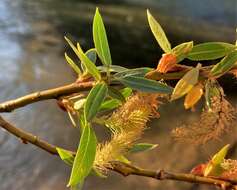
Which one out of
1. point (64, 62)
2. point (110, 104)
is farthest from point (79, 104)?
point (64, 62)

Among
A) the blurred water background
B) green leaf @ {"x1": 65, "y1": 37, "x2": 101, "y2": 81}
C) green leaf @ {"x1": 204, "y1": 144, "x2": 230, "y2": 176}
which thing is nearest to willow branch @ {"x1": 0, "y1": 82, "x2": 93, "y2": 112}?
green leaf @ {"x1": 65, "y1": 37, "x2": 101, "y2": 81}

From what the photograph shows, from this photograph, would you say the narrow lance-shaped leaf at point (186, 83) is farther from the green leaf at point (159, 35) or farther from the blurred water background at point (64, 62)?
the blurred water background at point (64, 62)

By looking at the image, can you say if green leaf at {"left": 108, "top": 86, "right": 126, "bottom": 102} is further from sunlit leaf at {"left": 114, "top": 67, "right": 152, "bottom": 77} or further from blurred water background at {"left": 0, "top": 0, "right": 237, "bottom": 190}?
blurred water background at {"left": 0, "top": 0, "right": 237, "bottom": 190}

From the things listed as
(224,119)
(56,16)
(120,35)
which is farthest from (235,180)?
(56,16)

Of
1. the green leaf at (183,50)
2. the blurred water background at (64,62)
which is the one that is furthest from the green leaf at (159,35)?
the blurred water background at (64,62)

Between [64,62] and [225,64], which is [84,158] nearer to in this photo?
[225,64]

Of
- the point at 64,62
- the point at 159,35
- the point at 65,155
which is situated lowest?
the point at 64,62

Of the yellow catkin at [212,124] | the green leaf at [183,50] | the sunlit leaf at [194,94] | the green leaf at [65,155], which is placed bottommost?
the green leaf at [65,155]
